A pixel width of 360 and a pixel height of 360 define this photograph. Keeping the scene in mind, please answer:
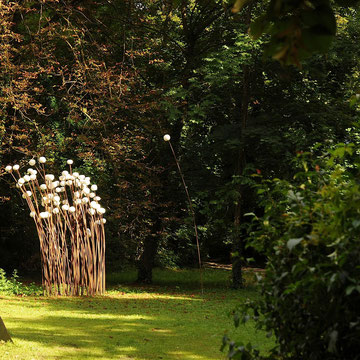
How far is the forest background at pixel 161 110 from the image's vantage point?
1142 centimetres

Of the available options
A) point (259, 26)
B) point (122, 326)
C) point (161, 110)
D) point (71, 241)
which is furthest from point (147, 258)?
point (259, 26)

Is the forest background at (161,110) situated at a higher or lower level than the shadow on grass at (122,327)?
higher

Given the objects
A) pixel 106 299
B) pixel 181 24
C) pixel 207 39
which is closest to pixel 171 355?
pixel 106 299

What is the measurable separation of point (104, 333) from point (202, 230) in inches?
382

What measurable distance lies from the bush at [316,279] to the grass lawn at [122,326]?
13.6 inches

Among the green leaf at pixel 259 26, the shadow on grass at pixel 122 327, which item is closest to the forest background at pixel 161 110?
the shadow on grass at pixel 122 327

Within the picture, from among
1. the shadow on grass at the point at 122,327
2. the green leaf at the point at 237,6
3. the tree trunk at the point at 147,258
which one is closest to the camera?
the green leaf at the point at 237,6

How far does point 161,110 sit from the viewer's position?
40.8 feet

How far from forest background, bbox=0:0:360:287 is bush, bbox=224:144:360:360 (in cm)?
860

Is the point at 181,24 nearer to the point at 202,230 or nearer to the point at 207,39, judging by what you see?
the point at 207,39

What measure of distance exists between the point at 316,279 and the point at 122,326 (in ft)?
16.3

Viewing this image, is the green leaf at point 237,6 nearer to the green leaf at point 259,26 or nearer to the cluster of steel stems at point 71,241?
the green leaf at point 259,26

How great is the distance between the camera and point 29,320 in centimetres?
682

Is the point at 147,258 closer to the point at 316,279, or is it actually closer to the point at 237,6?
the point at 316,279
